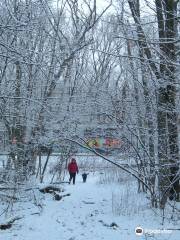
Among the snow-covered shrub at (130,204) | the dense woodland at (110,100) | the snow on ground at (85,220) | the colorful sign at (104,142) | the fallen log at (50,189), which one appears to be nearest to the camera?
the dense woodland at (110,100)

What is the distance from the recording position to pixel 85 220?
1217 cm

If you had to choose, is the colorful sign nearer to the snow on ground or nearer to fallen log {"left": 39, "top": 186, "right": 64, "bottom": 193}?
the snow on ground

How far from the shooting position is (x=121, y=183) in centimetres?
1922

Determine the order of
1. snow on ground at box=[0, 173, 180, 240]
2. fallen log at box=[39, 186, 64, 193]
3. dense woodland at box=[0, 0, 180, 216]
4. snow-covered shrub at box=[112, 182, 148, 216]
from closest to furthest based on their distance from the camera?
dense woodland at box=[0, 0, 180, 216]
snow on ground at box=[0, 173, 180, 240]
snow-covered shrub at box=[112, 182, 148, 216]
fallen log at box=[39, 186, 64, 193]

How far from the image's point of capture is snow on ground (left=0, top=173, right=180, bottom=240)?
1030 cm

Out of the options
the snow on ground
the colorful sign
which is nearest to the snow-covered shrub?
the snow on ground

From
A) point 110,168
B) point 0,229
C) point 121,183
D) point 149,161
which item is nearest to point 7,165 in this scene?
point 0,229

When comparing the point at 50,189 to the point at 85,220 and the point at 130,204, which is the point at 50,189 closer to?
the point at 130,204

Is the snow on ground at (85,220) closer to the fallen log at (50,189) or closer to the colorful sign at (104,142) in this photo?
the fallen log at (50,189)

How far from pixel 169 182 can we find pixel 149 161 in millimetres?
862

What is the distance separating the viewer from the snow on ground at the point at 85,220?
10.3 m

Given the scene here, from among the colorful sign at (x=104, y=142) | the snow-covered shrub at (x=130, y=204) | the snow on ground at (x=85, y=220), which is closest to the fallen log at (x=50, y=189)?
the snow on ground at (x=85, y=220)

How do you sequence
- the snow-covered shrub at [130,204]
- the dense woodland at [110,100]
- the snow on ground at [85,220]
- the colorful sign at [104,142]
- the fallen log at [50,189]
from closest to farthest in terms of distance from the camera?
the dense woodland at [110,100] < the snow on ground at [85,220] < the snow-covered shrub at [130,204] < the colorful sign at [104,142] < the fallen log at [50,189]

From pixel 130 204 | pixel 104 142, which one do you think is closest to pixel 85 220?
pixel 130 204
